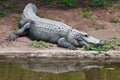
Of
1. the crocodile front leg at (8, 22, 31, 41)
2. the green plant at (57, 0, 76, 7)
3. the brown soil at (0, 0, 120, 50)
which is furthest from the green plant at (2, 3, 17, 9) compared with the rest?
the crocodile front leg at (8, 22, 31, 41)

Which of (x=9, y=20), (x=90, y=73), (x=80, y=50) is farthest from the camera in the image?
(x=9, y=20)

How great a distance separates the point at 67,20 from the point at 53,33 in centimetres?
159

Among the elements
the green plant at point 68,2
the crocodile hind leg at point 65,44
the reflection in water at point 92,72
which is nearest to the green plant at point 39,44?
the crocodile hind leg at point 65,44

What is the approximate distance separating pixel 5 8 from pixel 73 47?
11.6ft

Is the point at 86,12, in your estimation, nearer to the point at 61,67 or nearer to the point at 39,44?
the point at 39,44

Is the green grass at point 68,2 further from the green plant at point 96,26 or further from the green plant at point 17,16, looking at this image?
the green plant at point 17,16

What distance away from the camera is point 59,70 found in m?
9.20

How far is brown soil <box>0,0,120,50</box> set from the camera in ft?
37.0

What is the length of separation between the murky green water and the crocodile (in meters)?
1.12

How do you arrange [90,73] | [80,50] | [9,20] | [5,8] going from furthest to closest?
[5,8], [9,20], [80,50], [90,73]

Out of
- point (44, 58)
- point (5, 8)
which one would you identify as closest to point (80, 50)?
point (44, 58)

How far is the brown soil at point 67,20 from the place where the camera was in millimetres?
11284

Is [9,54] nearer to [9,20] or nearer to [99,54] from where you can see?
[99,54]

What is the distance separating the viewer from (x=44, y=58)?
9742 mm
